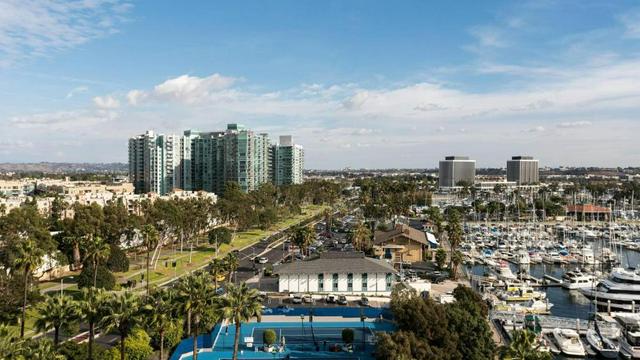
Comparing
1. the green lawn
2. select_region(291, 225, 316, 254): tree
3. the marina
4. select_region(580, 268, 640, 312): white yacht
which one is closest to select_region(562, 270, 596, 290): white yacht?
the marina

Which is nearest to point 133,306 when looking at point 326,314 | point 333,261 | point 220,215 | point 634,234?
point 326,314

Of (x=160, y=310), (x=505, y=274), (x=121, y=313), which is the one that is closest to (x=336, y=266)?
(x=505, y=274)

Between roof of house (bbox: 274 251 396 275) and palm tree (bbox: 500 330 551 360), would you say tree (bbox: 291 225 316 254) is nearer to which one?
roof of house (bbox: 274 251 396 275)

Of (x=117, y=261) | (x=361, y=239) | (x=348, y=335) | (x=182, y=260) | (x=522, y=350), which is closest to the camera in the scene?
(x=522, y=350)

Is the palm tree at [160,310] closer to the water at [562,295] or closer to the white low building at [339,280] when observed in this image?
the white low building at [339,280]

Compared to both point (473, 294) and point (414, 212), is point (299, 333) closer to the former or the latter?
point (473, 294)

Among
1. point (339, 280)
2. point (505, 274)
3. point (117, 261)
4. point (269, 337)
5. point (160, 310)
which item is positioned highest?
point (160, 310)

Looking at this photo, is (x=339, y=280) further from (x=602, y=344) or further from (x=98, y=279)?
(x=602, y=344)
